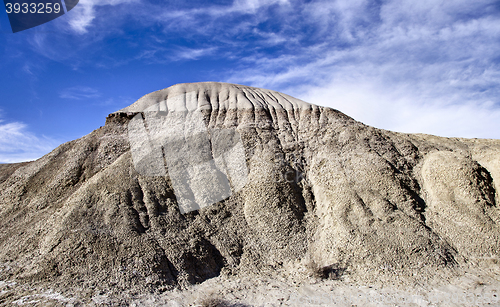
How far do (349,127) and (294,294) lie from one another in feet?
39.9

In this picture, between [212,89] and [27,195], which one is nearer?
[27,195]

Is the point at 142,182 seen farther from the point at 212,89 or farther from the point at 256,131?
the point at 212,89

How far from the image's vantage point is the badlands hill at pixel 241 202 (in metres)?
13.7

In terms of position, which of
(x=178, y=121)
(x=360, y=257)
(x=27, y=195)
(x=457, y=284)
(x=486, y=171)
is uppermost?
(x=178, y=121)

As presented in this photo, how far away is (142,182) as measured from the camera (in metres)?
17.6

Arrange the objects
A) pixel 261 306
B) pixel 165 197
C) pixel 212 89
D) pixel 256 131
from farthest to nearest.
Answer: pixel 212 89 → pixel 256 131 → pixel 165 197 → pixel 261 306

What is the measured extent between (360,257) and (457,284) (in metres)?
3.83

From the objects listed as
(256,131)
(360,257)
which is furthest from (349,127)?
(360,257)

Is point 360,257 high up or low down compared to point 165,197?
down

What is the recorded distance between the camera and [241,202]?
1798 cm

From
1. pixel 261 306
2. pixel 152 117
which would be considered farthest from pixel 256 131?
pixel 261 306

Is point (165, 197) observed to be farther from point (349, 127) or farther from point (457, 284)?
point (457, 284)

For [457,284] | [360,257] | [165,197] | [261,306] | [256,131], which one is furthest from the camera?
[256,131]

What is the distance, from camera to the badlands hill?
1371 cm
